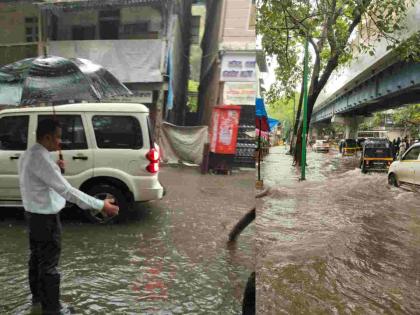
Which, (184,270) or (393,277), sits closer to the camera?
(184,270)

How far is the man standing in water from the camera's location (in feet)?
10.2

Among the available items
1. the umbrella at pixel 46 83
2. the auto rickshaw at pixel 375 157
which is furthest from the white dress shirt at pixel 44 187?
the auto rickshaw at pixel 375 157

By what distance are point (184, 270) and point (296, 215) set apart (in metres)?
4.97

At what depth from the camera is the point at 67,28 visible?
16328 mm

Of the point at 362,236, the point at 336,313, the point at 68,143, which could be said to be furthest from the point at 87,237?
the point at 362,236

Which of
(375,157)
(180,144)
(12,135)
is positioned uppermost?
(12,135)

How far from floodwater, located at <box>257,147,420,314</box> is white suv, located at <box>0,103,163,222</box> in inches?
83.6

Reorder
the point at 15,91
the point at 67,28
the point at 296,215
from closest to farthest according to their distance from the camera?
the point at 15,91 < the point at 296,215 < the point at 67,28

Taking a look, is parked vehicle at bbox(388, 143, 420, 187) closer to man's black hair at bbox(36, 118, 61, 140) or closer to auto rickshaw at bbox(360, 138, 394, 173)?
auto rickshaw at bbox(360, 138, 394, 173)

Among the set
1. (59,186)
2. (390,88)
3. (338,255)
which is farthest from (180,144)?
(59,186)

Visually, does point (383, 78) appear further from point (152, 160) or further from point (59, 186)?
point (59, 186)

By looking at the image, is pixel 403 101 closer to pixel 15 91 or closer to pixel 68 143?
pixel 68 143

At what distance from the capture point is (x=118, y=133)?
20.6 ft

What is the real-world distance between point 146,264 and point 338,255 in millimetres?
2851
